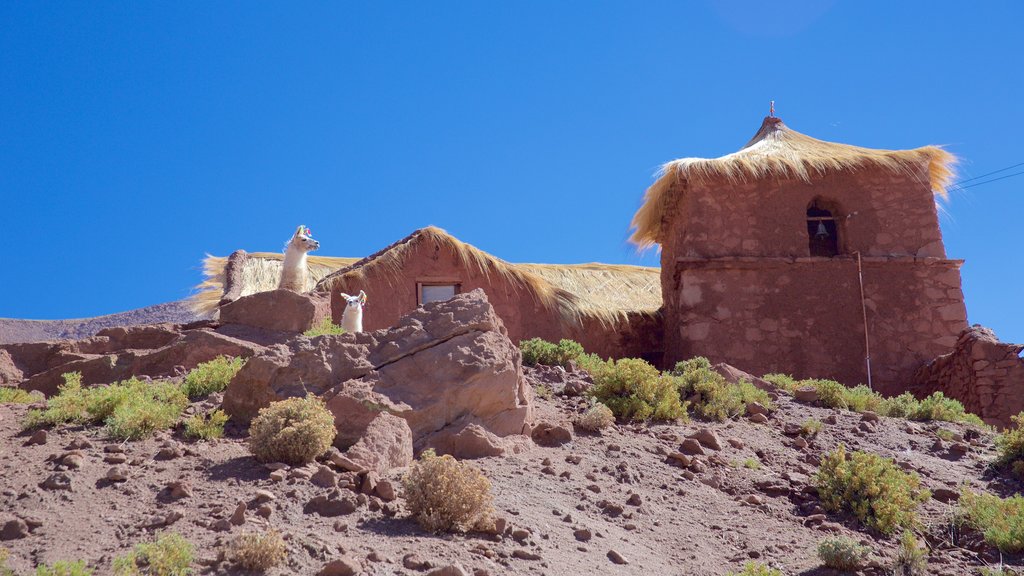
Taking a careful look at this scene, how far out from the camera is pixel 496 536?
4.89 m

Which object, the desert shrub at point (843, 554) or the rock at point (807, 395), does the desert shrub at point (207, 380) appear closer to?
the desert shrub at point (843, 554)

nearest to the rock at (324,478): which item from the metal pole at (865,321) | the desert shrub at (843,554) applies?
the desert shrub at (843,554)

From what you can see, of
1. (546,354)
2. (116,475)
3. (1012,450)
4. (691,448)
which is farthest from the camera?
(546,354)

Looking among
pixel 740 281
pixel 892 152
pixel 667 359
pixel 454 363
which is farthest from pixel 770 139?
pixel 454 363

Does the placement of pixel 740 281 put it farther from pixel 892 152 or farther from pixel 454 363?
pixel 454 363

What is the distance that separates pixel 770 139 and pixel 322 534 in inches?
470

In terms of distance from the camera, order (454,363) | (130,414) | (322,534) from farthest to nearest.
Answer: (454,363) < (130,414) < (322,534)

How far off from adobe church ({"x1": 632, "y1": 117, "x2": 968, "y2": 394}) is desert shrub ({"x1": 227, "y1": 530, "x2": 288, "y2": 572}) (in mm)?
9278

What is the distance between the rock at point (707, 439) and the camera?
727 cm

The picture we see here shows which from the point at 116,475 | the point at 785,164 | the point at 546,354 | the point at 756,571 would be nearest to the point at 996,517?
the point at 756,571

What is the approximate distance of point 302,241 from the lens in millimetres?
10180

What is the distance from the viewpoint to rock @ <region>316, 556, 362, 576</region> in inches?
163

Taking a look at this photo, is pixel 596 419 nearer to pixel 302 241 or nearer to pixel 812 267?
pixel 302 241

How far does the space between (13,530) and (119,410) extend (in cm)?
172
